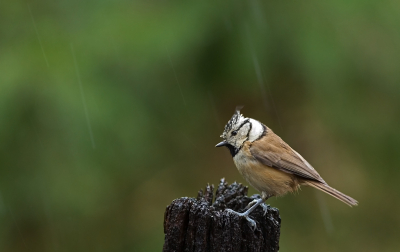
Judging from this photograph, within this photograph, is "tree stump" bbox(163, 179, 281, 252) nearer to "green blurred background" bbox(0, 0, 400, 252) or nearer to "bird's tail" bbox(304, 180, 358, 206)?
"bird's tail" bbox(304, 180, 358, 206)

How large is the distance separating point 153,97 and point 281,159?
5.40 feet

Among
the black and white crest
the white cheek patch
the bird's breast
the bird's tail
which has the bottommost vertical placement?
the bird's tail

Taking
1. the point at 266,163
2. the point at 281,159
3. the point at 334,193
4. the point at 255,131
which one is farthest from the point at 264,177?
the point at 334,193

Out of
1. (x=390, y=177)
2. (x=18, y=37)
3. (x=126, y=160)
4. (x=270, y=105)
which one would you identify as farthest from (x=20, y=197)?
(x=390, y=177)

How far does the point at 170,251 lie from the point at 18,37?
315 cm

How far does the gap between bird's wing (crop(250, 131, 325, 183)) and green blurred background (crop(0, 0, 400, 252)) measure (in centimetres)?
103

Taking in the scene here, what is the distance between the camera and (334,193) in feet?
15.3

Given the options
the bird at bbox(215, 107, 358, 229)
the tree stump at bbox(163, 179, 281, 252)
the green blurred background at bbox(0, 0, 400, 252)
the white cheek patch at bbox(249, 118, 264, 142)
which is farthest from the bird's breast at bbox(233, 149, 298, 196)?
the tree stump at bbox(163, 179, 281, 252)

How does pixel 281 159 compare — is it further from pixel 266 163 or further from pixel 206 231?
pixel 206 231

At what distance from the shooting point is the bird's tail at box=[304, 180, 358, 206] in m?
4.60

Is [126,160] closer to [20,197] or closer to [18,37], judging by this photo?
[20,197]

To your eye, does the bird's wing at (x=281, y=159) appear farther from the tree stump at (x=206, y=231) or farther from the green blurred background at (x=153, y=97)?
the tree stump at (x=206, y=231)

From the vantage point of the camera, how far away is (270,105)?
6.34m

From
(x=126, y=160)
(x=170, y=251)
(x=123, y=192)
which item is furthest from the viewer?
(x=123, y=192)
